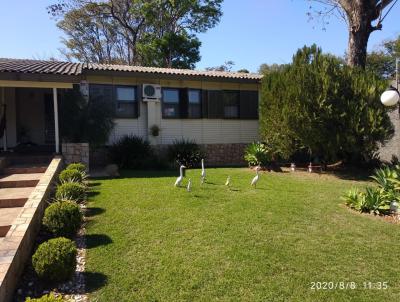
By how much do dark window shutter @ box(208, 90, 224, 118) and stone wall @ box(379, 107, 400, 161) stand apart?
6234 millimetres

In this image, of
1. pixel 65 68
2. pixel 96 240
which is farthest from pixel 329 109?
pixel 96 240

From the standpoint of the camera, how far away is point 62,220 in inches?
222

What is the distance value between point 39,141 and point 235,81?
7.81 metres

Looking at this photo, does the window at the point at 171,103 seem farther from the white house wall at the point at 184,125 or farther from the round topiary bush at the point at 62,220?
the round topiary bush at the point at 62,220

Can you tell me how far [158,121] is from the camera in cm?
1485

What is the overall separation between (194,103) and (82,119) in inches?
202

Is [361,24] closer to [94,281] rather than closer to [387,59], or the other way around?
[94,281]

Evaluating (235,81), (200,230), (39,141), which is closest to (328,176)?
(235,81)

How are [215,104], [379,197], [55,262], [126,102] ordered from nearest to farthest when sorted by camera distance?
Result: [55,262]
[379,197]
[126,102]
[215,104]

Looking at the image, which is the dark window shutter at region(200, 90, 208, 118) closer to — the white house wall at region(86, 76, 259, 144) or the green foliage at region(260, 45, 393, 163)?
the white house wall at region(86, 76, 259, 144)

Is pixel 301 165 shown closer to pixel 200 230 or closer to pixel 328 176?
pixel 328 176

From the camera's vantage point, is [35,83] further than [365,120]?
No

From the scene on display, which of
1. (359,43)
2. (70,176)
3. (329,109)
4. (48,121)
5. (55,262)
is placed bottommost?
(55,262)

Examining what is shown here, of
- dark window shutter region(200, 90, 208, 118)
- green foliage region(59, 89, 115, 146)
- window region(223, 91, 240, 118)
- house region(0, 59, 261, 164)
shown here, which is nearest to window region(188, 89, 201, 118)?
house region(0, 59, 261, 164)
